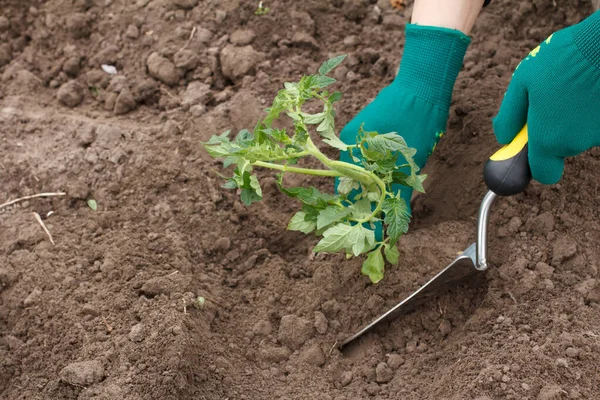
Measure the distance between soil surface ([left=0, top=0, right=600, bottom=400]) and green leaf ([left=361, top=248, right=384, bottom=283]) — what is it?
14cm

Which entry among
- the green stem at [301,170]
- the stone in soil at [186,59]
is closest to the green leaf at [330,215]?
the green stem at [301,170]

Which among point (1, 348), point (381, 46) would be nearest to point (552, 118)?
point (381, 46)

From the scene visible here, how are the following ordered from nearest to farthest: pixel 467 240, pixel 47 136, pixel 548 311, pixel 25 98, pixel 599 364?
pixel 599 364 < pixel 548 311 < pixel 467 240 < pixel 47 136 < pixel 25 98

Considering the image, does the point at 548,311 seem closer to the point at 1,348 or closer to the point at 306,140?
the point at 306,140

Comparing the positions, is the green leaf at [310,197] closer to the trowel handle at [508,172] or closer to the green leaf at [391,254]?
the green leaf at [391,254]

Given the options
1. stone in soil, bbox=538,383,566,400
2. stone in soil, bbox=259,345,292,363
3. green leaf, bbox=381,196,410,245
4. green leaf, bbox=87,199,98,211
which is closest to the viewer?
stone in soil, bbox=538,383,566,400

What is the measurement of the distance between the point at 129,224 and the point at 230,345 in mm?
560

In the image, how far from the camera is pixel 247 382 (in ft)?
6.68

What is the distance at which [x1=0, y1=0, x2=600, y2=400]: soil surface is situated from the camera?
6.55 feet

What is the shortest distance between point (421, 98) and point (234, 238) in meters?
0.80

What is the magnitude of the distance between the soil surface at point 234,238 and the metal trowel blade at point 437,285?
0.06 metres

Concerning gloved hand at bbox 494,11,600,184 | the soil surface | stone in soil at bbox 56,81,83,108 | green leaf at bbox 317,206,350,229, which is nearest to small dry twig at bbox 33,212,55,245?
the soil surface

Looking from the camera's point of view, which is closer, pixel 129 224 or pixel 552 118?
pixel 552 118

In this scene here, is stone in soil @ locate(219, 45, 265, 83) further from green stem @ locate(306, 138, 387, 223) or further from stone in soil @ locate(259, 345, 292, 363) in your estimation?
stone in soil @ locate(259, 345, 292, 363)
